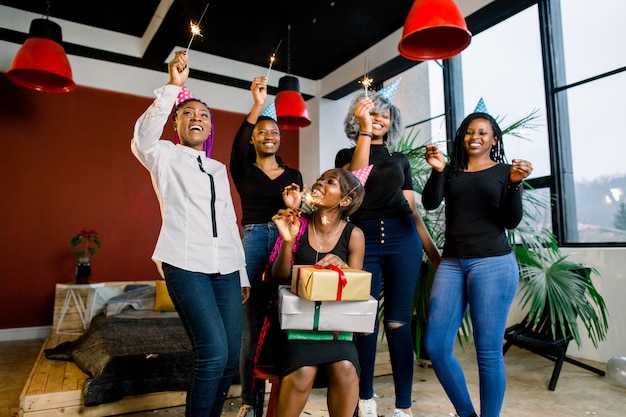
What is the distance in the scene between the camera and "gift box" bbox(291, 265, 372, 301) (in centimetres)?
152

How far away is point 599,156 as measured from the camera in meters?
3.81

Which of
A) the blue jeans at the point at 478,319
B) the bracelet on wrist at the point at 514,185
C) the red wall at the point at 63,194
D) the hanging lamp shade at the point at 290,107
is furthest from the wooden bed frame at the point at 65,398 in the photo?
the hanging lamp shade at the point at 290,107

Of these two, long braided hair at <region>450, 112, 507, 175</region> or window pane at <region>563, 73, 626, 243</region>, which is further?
window pane at <region>563, 73, 626, 243</region>

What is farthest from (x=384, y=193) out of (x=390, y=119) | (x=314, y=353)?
(x=314, y=353)

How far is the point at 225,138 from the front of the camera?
20.0ft

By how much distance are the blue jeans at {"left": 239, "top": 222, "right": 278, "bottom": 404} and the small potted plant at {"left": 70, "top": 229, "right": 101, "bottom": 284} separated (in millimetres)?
3244

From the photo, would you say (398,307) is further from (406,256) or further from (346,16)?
(346,16)

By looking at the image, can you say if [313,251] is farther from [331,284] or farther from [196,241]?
[196,241]

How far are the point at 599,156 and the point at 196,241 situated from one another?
376 cm

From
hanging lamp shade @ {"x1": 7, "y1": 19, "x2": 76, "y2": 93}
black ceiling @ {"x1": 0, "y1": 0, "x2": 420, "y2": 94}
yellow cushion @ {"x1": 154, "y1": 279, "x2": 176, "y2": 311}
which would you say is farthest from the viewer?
black ceiling @ {"x1": 0, "y1": 0, "x2": 420, "y2": 94}

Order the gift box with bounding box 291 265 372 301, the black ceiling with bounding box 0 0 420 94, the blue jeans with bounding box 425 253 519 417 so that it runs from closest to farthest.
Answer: the gift box with bounding box 291 265 372 301 < the blue jeans with bounding box 425 253 519 417 < the black ceiling with bounding box 0 0 420 94

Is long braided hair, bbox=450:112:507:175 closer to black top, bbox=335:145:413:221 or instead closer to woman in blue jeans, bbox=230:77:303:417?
black top, bbox=335:145:413:221

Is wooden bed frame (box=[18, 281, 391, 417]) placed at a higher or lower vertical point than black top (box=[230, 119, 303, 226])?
lower

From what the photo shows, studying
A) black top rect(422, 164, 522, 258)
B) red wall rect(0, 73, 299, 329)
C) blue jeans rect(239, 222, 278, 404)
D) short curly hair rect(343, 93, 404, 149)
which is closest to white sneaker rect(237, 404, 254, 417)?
blue jeans rect(239, 222, 278, 404)
